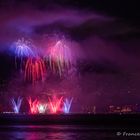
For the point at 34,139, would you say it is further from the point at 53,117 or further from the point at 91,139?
the point at 53,117

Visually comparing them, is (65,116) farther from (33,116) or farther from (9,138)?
(9,138)

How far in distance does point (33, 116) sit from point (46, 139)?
106728mm

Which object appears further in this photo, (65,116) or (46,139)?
(65,116)

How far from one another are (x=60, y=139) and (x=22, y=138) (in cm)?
825

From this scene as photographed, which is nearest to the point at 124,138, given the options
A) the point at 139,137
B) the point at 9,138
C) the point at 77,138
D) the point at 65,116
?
the point at 139,137

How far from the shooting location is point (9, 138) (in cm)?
8381

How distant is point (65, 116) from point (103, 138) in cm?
9928

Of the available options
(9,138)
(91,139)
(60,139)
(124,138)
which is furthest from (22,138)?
(124,138)

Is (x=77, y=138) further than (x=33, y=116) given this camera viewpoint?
No

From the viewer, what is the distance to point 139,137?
75.9 metres

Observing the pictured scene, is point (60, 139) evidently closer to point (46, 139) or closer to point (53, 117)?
point (46, 139)

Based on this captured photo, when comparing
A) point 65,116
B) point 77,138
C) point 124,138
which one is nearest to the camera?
point 124,138

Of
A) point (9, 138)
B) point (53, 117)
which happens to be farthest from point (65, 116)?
point (9, 138)

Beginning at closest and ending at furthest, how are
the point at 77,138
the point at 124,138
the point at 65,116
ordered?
the point at 124,138 < the point at 77,138 < the point at 65,116
